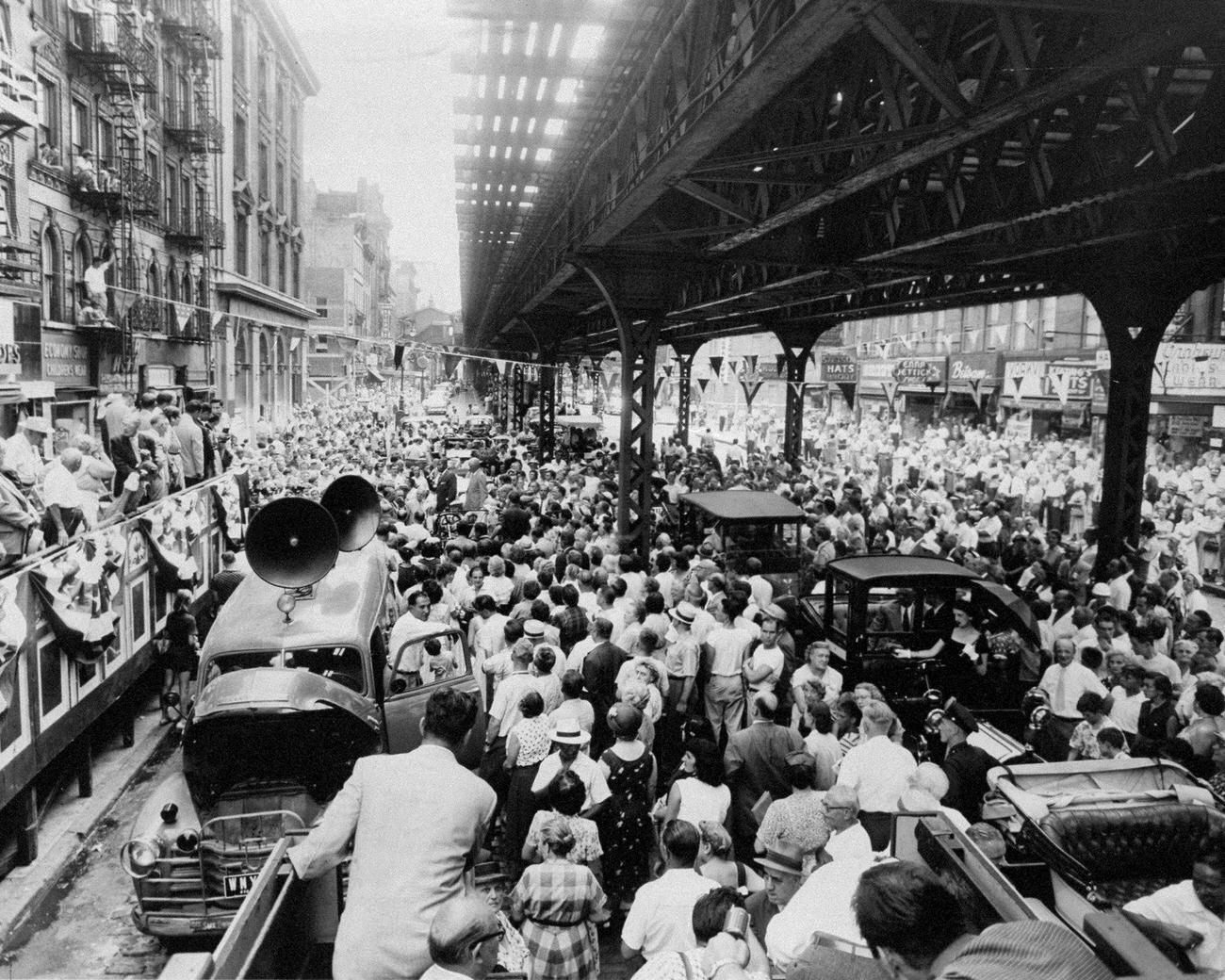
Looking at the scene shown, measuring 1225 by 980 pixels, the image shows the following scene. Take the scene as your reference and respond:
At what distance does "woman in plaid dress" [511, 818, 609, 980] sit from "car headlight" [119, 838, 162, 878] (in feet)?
8.16

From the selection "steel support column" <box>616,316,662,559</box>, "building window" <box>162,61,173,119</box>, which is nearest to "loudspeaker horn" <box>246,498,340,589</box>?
"steel support column" <box>616,316,662,559</box>

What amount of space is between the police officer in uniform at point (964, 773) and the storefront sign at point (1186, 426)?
25.9m

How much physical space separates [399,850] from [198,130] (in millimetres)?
32513

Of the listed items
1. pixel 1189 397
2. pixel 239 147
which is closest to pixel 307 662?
pixel 1189 397

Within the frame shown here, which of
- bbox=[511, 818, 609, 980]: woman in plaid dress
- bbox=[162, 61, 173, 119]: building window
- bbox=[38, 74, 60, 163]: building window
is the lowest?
bbox=[511, 818, 609, 980]: woman in plaid dress

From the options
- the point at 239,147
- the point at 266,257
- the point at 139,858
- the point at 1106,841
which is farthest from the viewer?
the point at 266,257

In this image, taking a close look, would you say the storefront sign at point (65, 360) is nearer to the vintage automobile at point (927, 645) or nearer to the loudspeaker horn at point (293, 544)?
the loudspeaker horn at point (293, 544)

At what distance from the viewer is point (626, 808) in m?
5.73

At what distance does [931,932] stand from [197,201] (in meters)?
36.7

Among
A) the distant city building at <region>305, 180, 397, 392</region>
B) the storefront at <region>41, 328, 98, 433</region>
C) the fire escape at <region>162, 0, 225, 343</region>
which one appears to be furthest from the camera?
the distant city building at <region>305, 180, 397, 392</region>

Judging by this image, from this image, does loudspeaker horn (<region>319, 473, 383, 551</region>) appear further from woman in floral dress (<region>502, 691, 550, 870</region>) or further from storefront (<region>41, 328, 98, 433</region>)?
storefront (<region>41, 328, 98, 433</region>)

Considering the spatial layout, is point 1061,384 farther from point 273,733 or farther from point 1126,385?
point 273,733

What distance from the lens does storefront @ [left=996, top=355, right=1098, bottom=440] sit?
1208 inches

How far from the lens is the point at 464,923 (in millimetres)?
2988
